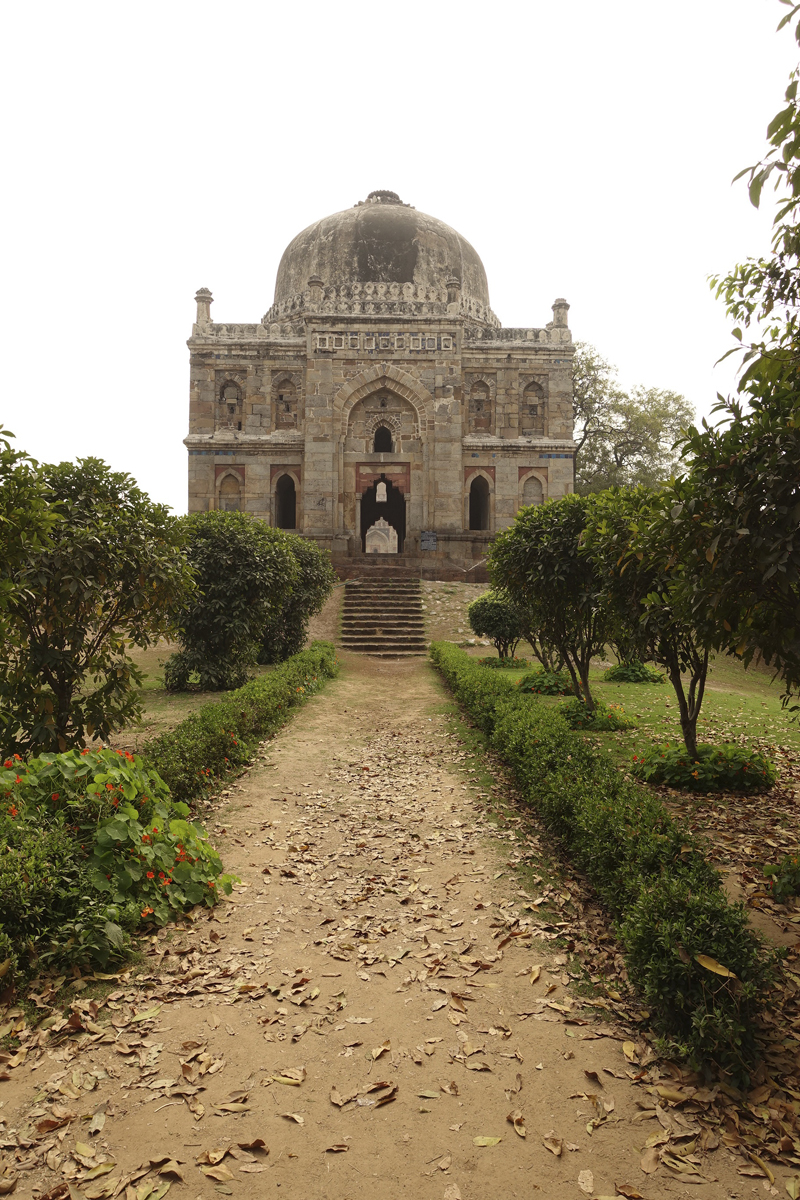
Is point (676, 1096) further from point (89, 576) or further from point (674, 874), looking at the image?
point (89, 576)

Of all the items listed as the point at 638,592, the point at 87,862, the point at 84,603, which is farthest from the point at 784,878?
the point at 84,603

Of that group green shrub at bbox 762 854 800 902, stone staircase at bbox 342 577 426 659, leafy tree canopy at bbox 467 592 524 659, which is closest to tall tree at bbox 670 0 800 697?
green shrub at bbox 762 854 800 902

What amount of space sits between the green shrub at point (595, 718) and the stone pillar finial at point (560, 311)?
22.0 metres

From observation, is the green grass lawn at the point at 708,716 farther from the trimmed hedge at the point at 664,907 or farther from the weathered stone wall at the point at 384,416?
the weathered stone wall at the point at 384,416

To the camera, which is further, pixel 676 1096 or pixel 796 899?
pixel 796 899

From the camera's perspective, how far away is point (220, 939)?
4617mm

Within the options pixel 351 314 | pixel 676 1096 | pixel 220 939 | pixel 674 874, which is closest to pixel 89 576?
pixel 220 939

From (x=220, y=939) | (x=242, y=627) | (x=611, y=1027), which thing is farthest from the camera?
(x=242, y=627)

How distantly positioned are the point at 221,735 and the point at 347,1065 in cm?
497

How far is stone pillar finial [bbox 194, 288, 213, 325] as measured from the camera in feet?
92.3

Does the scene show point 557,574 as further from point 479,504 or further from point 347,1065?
point 479,504

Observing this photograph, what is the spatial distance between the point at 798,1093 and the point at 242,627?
1059cm

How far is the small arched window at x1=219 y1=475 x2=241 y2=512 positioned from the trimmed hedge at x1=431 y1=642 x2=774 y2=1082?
23.2 meters

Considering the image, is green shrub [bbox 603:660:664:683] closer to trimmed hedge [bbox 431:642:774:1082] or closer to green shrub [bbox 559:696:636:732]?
green shrub [bbox 559:696:636:732]
